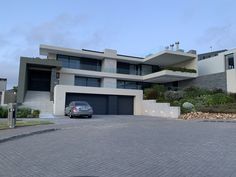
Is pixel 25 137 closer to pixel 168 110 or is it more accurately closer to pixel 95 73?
pixel 168 110

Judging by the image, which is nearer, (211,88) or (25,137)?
(25,137)

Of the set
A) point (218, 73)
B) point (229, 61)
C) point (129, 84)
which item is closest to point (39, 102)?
point (129, 84)

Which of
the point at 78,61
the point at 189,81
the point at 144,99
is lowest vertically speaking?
the point at 144,99

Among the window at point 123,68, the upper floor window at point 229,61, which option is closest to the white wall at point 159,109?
the window at point 123,68

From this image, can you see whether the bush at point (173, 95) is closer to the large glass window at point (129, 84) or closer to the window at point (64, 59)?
the large glass window at point (129, 84)

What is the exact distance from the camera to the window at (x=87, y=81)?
34.3 meters

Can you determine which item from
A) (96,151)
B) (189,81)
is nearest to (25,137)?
(96,151)

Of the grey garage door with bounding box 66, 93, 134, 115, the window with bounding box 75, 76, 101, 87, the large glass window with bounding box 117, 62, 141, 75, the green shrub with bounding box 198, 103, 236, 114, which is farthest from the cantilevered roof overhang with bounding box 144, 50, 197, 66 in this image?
the green shrub with bounding box 198, 103, 236, 114

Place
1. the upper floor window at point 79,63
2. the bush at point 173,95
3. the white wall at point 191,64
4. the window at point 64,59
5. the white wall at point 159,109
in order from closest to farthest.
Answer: the white wall at point 159,109, the bush at point 173,95, the window at point 64,59, the upper floor window at point 79,63, the white wall at point 191,64

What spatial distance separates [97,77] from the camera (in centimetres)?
3575

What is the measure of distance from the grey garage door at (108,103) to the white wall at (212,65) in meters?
11.7

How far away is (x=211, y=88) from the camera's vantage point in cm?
3102

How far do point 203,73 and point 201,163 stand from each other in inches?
1196

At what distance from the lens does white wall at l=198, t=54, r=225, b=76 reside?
3103 cm
